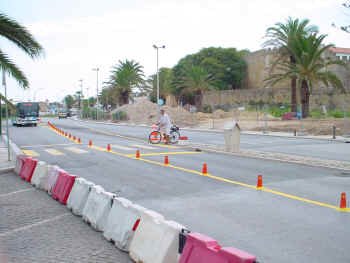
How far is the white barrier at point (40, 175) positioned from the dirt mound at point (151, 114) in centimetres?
3529

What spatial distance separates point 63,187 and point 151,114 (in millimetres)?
50809

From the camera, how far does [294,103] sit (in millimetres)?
39844

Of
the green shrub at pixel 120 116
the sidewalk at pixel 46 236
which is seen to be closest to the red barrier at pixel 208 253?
the sidewalk at pixel 46 236

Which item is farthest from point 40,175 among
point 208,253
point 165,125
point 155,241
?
point 165,125

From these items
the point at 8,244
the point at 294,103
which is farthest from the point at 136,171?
the point at 294,103

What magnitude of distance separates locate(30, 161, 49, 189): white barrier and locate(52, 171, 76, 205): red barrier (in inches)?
43.2

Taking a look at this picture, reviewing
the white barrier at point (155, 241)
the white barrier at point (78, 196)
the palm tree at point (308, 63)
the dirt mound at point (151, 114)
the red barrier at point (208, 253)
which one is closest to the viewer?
the red barrier at point (208, 253)

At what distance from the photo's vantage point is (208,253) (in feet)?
12.5

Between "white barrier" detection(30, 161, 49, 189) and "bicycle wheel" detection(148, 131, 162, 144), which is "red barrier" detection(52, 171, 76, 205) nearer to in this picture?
"white barrier" detection(30, 161, 49, 189)

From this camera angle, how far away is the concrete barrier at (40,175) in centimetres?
971

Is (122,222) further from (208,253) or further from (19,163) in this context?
(19,163)

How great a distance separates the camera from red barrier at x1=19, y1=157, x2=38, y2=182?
10871 mm

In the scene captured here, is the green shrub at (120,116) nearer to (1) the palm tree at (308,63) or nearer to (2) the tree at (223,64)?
(2) the tree at (223,64)

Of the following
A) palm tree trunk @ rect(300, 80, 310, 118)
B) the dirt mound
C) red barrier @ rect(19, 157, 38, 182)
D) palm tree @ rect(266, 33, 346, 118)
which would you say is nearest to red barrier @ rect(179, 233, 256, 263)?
red barrier @ rect(19, 157, 38, 182)
